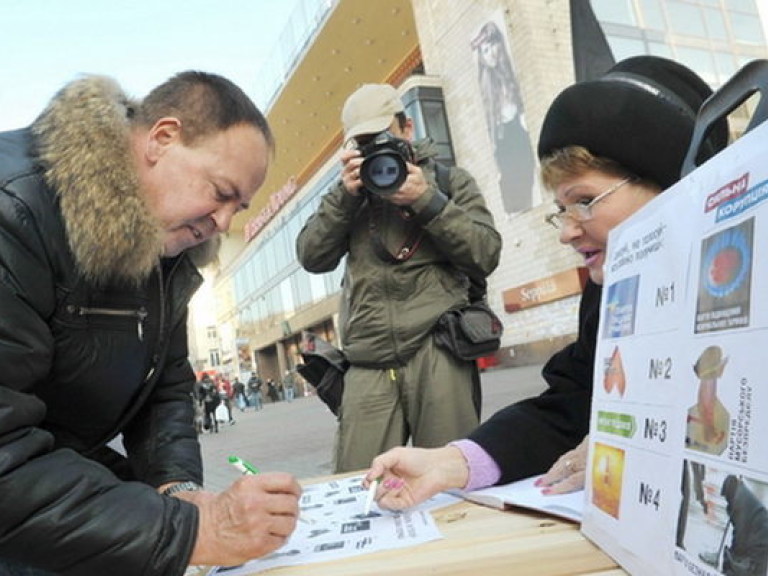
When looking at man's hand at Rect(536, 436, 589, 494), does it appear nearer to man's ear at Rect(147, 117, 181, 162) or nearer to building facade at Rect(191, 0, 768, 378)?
man's ear at Rect(147, 117, 181, 162)

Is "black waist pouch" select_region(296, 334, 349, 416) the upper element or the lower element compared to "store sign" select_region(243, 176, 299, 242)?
lower

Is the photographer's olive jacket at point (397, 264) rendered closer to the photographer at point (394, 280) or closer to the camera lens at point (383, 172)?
the photographer at point (394, 280)

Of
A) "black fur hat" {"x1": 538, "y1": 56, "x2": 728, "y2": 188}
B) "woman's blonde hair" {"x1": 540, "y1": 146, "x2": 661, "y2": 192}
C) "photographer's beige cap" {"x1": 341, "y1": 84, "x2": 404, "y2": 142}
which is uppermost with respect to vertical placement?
"photographer's beige cap" {"x1": 341, "y1": 84, "x2": 404, "y2": 142}

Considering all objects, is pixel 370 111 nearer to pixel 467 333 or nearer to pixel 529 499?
pixel 467 333

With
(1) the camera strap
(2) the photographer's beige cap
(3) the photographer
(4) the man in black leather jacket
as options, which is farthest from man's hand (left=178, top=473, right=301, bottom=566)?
(2) the photographer's beige cap

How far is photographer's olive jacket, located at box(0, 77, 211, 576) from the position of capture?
0.83m

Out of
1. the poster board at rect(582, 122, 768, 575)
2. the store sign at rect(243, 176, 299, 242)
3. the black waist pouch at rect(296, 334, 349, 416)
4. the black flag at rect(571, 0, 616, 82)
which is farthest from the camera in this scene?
the store sign at rect(243, 176, 299, 242)

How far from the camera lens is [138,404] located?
4.59 ft

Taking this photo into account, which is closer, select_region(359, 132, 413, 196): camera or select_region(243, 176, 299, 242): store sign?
select_region(359, 132, 413, 196): camera

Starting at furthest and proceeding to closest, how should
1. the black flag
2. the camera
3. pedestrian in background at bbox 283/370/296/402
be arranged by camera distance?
pedestrian in background at bbox 283/370/296/402 → the camera → the black flag

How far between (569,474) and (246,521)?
53 cm

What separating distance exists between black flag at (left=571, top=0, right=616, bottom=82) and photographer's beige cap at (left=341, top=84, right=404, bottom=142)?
65 centimetres

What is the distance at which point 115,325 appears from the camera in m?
1.20

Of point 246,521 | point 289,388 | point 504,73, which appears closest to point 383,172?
point 246,521
